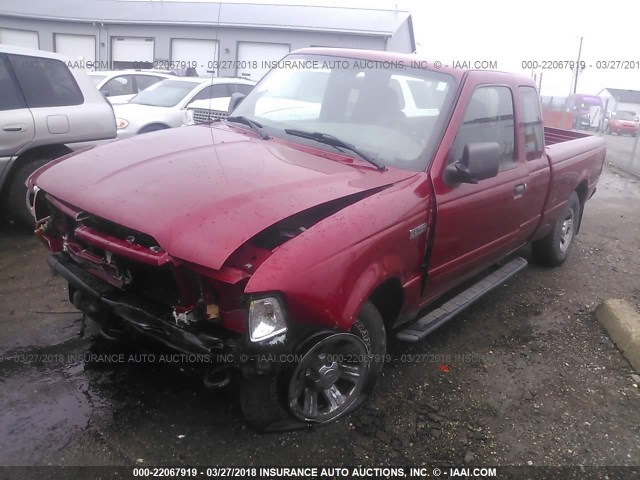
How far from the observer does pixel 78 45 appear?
82.8 ft

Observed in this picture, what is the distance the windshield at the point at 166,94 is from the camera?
896cm

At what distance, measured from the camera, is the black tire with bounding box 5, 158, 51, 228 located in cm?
505

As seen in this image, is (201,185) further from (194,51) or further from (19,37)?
(19,37)

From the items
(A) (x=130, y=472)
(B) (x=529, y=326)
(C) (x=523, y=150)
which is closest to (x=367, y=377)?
(A) (x=130, y=472)

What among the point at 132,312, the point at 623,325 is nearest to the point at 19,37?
the point at 132,312

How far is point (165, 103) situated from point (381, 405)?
24.1 feet

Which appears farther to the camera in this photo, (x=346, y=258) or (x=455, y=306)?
(x=455, y=306)

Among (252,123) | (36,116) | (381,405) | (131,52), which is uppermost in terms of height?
(131,52)

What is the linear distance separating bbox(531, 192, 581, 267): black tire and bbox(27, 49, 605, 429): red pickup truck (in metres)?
1.27

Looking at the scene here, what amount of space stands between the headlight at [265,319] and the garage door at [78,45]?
1048 inches

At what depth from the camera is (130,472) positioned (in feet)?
7.92

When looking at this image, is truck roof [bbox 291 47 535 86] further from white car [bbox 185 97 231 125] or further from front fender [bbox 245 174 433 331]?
white car [bbox 185 97 231 125]

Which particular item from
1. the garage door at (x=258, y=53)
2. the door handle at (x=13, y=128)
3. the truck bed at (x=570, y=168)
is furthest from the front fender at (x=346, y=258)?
the garage door at (x=258, y=53)

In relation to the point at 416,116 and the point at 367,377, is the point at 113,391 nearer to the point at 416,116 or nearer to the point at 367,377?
the point at 367,377
